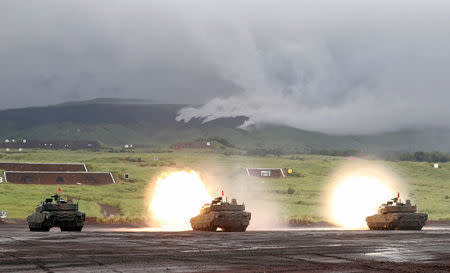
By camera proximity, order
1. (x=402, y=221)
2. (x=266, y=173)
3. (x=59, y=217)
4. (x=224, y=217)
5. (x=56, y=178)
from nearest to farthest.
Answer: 1. (x=224, y=217)
2. (x=59, y=217)
3. (x=402, y=221)
4. (x=56, y=178)
5. (x=266, y=173)

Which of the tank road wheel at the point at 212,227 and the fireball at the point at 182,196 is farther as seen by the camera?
the fireball at the point at 182,196

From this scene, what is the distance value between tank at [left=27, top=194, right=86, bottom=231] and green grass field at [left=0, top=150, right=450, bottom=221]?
17332 mm

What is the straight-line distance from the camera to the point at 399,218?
1889 inches

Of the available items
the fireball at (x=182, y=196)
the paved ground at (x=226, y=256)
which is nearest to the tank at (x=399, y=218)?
the fireball at (x=182, y=196)

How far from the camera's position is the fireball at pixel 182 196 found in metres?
57.2

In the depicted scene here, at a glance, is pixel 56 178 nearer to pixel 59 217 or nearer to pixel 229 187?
pixel 229 187

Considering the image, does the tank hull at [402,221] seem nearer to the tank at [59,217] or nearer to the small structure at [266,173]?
the tank at [59,217]

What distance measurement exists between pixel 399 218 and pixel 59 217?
2360cm

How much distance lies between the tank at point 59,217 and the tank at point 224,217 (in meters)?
8.18

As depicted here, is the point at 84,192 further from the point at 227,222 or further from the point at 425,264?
the point at 425,264

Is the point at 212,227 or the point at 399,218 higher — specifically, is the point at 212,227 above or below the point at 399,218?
below

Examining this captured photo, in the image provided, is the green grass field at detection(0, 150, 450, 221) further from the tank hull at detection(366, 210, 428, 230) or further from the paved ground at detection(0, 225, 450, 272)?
the paved ground at detection(0, 225, 450, 272)

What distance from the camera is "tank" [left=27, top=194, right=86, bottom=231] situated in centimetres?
4412

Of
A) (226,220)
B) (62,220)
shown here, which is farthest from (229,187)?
(62,220)
